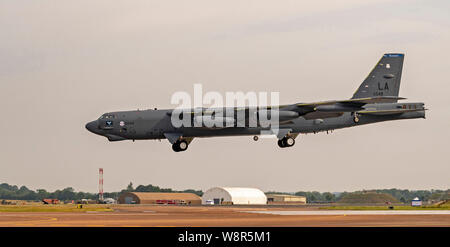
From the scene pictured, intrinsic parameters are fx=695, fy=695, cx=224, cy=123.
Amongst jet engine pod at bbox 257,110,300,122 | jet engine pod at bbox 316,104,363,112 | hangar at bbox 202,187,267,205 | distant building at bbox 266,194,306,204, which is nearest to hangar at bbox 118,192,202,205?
hangar at bbox 202,187,267,205

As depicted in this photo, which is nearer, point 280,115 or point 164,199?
point 280,115

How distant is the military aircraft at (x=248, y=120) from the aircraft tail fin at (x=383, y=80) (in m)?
5.88

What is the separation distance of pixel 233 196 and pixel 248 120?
70576mm

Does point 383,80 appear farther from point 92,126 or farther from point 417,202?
point 92,126

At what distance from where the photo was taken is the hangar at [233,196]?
140750 millimetres

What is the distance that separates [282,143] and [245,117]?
10111 millimetres

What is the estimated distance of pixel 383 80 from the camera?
81688mm

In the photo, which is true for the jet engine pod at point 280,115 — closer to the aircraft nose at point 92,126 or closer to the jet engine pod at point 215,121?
the jet engine pod at point 215,121

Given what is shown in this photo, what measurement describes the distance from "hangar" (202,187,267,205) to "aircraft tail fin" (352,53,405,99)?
61.6 metres

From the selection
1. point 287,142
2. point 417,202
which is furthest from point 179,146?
point 417,202

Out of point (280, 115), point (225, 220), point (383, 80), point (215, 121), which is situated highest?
point (383, 80)
